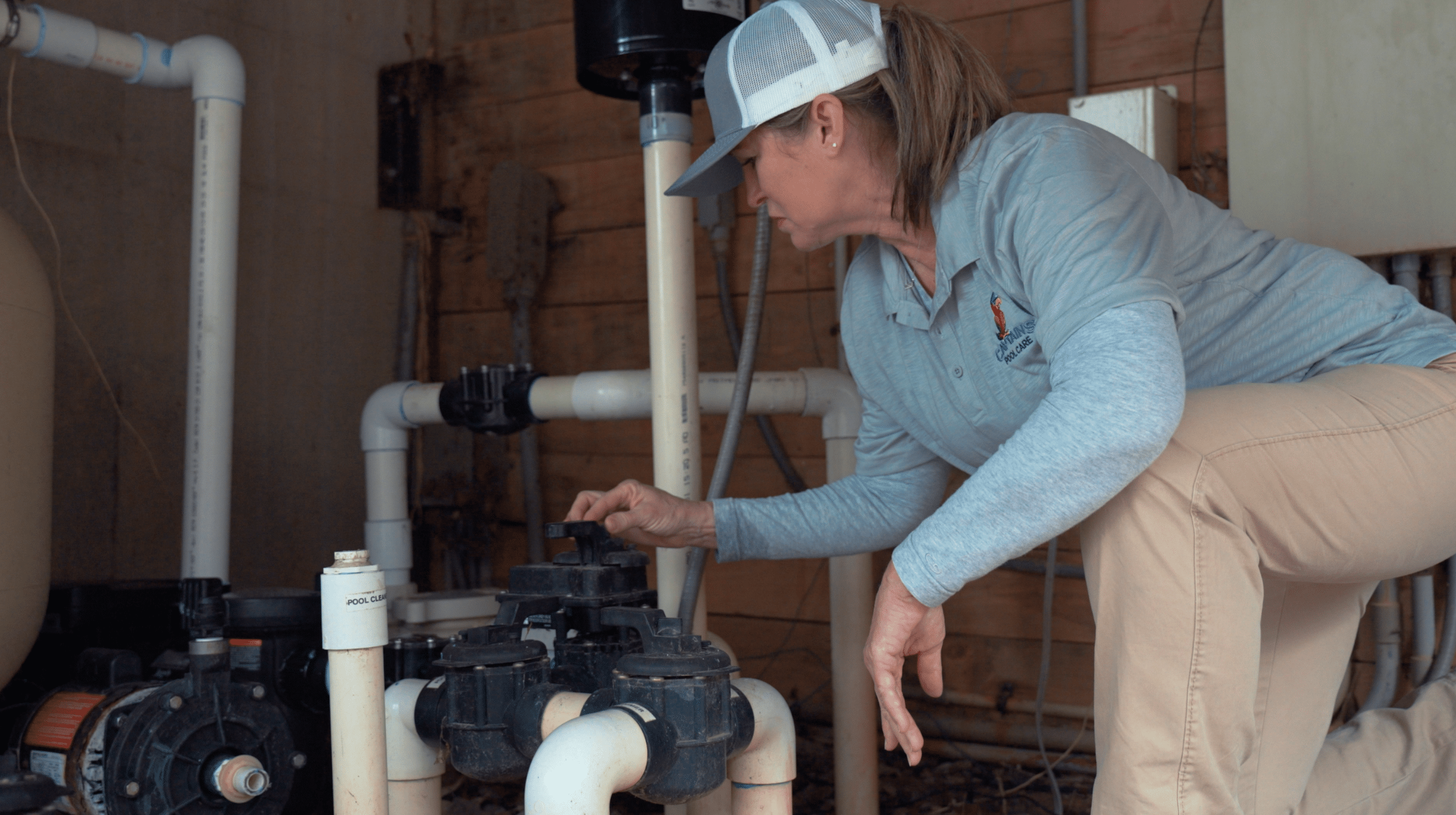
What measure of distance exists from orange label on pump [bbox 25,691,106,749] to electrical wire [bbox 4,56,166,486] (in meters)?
0.52

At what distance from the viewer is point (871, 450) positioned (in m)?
1.22

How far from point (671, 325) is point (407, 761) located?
54cm

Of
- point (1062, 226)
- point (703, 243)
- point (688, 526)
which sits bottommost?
point (688, 526)

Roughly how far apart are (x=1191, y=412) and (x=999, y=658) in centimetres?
92

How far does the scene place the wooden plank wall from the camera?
159 centimetres

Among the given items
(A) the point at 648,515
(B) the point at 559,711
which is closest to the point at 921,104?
(A) the point at 648,515

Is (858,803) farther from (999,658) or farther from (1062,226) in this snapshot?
(1062,226)

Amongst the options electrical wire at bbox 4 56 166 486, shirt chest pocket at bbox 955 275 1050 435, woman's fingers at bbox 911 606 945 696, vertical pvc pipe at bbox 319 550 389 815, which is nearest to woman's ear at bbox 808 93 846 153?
shirt chest pocket at bbox 955 275 1050 435

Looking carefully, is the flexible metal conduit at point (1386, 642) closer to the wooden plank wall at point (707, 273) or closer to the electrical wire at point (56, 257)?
the wooden plank wall at point (707, 273)

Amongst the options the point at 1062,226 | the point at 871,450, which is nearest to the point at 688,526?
the point at 871,450

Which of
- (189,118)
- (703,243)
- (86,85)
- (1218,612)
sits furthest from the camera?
(703,243)

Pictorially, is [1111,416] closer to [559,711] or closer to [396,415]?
[559,711]

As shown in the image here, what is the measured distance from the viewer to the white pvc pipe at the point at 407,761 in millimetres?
929

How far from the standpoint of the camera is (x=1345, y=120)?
1312mm
